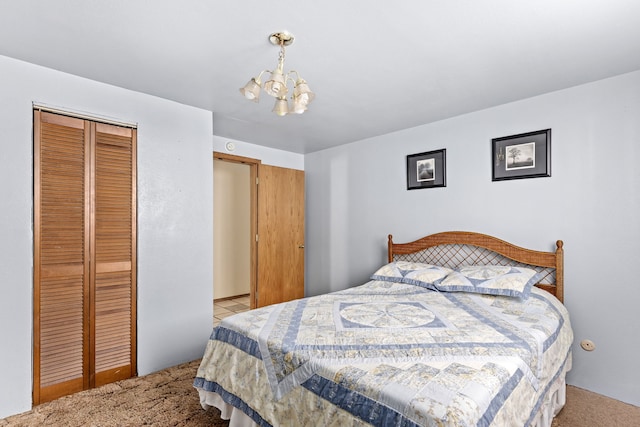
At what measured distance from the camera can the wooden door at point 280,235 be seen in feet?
14.9

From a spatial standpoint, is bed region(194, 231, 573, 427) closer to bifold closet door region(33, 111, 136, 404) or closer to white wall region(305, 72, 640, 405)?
white wall region(305, 72, 640, 405)

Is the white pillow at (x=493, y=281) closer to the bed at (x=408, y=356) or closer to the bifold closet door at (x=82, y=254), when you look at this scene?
the bed at (x=408, y=356)

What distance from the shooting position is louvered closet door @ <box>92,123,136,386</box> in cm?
262

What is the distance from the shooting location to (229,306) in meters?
5.18

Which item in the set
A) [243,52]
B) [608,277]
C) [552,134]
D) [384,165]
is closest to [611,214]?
[608,277]

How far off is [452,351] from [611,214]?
1971mm

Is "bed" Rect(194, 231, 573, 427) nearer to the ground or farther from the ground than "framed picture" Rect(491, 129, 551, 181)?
nearer to the ground

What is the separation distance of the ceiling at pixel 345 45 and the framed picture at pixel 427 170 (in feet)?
2.16

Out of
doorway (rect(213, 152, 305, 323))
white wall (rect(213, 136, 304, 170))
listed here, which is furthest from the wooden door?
white wall (rect(213, 136, 304, 170))

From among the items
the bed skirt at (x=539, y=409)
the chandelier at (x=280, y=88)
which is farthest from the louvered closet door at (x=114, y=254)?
the chandelier at (x=280, y=88)

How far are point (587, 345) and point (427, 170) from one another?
82.4 inches

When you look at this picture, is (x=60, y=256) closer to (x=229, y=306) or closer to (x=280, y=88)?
(x=280, y=88)

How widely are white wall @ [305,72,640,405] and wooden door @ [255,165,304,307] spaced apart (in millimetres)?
1549

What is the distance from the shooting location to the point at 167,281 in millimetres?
2959
